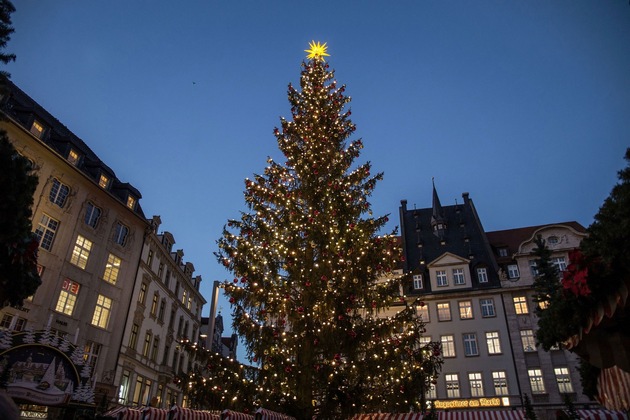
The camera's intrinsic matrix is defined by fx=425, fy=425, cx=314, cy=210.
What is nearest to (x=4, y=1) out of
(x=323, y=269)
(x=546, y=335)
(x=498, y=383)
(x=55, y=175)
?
(x=546, y=335)

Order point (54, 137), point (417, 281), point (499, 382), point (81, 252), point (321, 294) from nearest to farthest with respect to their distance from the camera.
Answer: point (321, 294), point (54, 137), point (81, 252), point (499, 382), point (417, 281)

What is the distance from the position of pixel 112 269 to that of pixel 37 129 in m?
9.81

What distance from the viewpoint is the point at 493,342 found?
35.1 meters

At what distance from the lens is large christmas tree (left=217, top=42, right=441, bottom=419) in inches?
511

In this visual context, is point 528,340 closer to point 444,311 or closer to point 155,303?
point 444,311

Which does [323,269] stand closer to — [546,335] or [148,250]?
[546,335]

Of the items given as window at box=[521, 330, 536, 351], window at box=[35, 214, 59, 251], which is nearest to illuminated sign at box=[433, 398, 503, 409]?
window at box=[521, 330, 536, 351]

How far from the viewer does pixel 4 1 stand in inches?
234

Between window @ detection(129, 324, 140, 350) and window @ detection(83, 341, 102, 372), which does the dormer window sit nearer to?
window @ detection(83, 341, 102, 372)

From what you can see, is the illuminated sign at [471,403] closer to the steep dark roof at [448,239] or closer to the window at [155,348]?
the steep dark roof at [448,239]

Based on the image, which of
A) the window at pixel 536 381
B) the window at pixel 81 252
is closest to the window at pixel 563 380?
the window at pixel 536 381

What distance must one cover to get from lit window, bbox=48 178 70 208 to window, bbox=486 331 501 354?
108 feet

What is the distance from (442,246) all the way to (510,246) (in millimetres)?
6627

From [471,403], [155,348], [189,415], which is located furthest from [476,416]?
[155,348]
